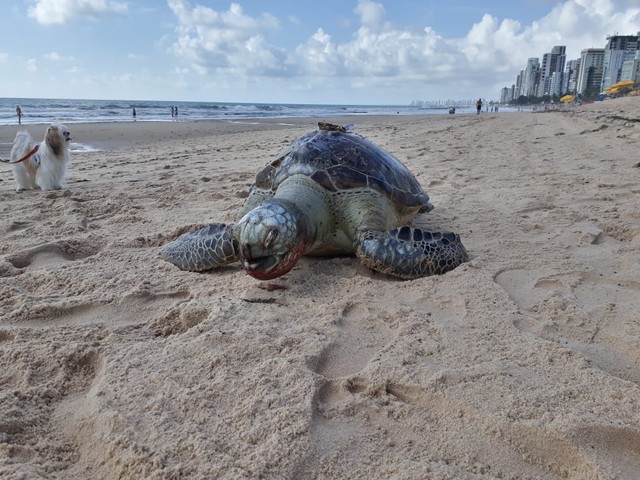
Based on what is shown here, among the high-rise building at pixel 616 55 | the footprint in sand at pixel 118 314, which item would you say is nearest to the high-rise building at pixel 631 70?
the high-rise building at pixel 616 55

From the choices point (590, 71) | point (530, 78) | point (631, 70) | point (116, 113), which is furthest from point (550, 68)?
point (116, 113)

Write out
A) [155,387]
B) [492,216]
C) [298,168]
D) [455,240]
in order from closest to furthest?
1. [155,387]
2. [455,240]
3. [298,168]
4. [492,216]

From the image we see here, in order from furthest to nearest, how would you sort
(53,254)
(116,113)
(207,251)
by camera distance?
(116,113), (53,254), (207,251)

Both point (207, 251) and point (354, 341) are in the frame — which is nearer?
point (354, 341)

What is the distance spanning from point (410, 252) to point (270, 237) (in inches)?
37.7

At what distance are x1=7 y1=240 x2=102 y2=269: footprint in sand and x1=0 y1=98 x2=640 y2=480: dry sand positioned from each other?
0.01 m

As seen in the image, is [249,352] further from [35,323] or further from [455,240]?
[455,240]

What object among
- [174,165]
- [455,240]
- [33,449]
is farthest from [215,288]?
[174,165]

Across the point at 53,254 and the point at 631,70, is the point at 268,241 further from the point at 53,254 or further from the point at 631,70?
the point at 631,70

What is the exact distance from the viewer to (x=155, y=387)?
189 cm

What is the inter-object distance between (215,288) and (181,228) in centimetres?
155

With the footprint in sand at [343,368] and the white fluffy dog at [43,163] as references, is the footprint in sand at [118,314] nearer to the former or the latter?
the footprint in sand at [343,368]

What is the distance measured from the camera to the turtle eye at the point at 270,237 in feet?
9.18

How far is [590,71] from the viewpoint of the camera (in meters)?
101
